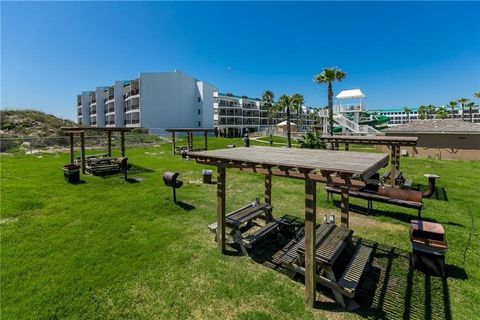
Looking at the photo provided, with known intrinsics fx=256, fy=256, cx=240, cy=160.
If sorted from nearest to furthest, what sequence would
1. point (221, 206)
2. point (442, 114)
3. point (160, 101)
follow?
point (221, 206)
point (160, 101)
point (442, 114)

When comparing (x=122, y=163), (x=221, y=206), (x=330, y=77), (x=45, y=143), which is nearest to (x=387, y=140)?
(x=221, y=206)

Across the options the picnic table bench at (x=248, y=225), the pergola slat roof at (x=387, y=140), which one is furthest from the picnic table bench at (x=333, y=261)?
the pergola slat roof at (x=387, y=140)

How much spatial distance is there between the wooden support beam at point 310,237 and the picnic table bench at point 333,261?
27 cm

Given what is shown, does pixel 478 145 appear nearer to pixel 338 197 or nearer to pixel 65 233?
pixel 338 197

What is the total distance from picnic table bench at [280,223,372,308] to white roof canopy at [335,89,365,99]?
1722 inches

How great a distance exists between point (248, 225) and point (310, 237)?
3819mm

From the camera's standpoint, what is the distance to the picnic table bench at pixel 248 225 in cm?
671

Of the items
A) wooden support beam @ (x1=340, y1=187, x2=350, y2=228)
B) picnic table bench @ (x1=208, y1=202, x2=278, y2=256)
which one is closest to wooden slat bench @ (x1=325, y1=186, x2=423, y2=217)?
wooden support beam @ (x1=340, y1=187, x2=350, y2=228)

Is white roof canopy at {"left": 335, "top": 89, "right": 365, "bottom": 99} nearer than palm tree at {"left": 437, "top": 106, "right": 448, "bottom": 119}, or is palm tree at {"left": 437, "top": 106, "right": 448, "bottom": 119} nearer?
white roof canopy at {"left": 335, "top": 89, "right": 365, "bottom": 99}

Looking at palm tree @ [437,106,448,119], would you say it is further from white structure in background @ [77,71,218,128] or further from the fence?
the fence

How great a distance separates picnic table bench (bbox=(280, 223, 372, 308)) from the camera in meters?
4.88

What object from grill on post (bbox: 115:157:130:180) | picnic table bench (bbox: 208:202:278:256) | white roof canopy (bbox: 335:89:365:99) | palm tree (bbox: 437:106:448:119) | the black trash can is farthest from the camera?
palm tree (bbox: 437:106:448:119)

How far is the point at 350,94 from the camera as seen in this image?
152 feet

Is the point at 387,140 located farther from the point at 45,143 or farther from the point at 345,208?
the point at 45,143
